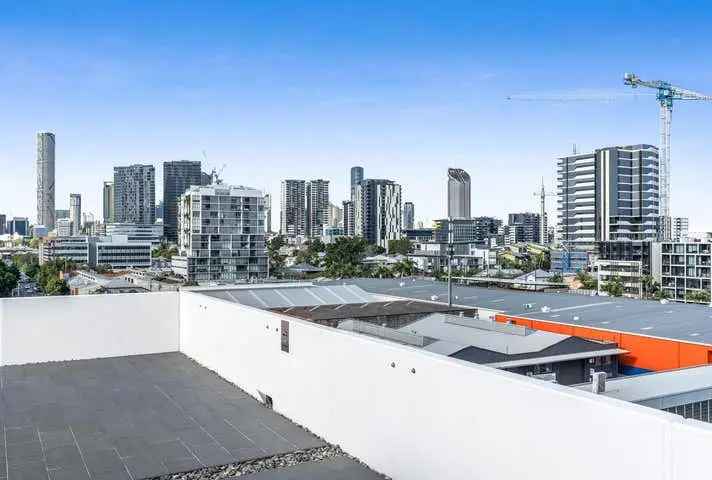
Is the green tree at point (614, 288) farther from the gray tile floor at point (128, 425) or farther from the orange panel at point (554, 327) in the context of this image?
the gray tile floor at point (128, 425)

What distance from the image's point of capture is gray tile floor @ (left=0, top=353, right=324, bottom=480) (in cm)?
619

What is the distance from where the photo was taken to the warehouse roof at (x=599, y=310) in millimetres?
13195

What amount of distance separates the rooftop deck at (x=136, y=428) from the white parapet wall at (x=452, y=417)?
43 cm

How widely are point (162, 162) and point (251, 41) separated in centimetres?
17944

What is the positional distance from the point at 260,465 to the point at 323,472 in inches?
25.1

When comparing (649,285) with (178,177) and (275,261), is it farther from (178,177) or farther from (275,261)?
(178,177)

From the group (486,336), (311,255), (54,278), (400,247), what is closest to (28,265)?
(54,278)

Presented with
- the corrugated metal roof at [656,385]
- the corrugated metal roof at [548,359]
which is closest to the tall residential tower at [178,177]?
the corrugated metal roof at [548,359]

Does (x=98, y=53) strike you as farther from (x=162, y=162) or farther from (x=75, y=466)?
(x=162, y=162)

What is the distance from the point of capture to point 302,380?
7.61 meters

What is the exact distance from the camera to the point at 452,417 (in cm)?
510

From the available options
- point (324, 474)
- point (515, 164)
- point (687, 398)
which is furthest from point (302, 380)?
point (515, 164)

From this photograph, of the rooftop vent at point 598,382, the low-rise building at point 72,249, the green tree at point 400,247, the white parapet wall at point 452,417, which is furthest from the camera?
the green tree at point 400,247

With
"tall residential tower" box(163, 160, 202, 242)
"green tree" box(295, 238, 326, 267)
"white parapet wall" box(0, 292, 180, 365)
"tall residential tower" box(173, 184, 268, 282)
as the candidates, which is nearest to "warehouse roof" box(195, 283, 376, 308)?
"white parapet wall" box(0, 292, 180, 365)
